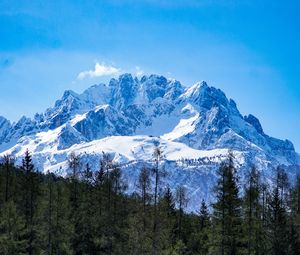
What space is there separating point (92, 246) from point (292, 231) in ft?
93.5

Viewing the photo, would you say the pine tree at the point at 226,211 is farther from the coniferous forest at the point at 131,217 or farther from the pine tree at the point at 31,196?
the pine tree at the point at 31,196

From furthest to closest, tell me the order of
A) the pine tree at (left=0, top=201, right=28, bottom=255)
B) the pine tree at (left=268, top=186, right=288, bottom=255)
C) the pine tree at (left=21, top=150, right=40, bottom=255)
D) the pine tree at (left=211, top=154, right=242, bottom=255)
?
the pine tree at (left=21, top=150, right=40, bottom=255) < the pine tree at (left=268, top=186, right=288, bottom=255) < the pine tree at (left=0, top=201, right=28, bottom=255) < the pine tree at (left=211, top=154, right=242, bottom=255)

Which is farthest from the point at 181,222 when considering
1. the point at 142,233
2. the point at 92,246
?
the point at 142,233

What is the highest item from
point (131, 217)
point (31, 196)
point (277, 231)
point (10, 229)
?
point (31, 196)

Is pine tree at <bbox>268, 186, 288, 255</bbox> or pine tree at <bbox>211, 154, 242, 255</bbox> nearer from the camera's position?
pine tree at <bbox>211, 154, 242, 255</bbox>

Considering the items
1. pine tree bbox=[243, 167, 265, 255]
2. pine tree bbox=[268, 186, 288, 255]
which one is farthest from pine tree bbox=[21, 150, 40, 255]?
pine tree bbox=[268, 186, 288, 255]

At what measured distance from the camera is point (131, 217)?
210 feet

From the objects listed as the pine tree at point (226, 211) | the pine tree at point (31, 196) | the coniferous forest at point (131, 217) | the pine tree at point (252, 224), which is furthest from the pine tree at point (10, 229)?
the pine tree at point (252, 224)

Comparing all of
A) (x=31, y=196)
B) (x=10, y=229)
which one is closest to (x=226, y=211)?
(x=10, y=229)

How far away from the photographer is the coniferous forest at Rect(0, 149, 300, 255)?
57.3 meters

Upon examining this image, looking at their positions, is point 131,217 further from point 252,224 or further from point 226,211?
point 252,224

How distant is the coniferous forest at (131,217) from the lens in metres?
57.3

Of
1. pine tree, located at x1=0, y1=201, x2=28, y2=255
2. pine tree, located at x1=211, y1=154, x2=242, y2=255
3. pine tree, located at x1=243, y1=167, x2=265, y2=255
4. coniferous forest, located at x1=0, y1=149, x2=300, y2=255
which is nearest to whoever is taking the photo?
pine tree, located at x1=211, y1=154, x2=242, y2=255

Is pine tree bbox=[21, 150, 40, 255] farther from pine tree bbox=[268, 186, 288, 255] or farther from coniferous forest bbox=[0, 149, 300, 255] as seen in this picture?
pine tree bbox=[268, 186, 288, 255]
